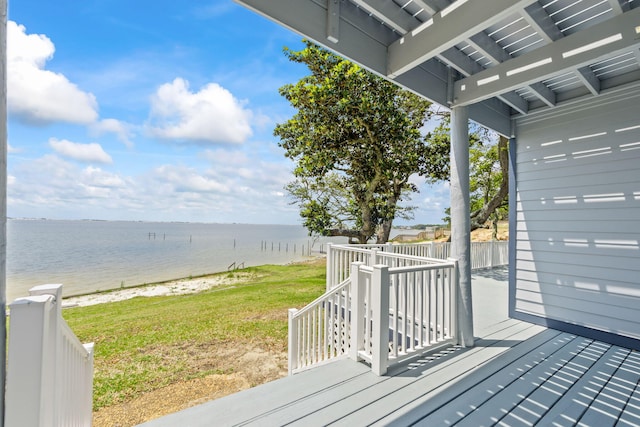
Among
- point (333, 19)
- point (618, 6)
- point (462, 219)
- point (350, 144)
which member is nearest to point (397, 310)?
point (462, 219)

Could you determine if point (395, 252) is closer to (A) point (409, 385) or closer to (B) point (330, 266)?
(B) point (330, 266)

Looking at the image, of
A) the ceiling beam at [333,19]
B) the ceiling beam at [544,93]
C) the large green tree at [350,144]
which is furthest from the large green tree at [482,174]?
the ceiling beam at [333,19]

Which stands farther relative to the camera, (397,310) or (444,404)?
(397,310)

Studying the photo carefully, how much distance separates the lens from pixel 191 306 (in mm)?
10430

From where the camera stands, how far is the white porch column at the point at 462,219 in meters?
3.29

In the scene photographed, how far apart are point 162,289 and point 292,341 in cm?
1447

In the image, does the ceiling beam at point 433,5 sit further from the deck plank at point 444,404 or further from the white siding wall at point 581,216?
the deck plank at point 444,404

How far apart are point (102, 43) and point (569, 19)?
13909 mm

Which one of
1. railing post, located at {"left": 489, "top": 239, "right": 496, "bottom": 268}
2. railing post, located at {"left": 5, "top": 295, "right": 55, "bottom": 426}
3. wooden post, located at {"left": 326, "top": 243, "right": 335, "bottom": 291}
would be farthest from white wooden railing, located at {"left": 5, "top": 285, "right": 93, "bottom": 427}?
railing post, located at {"left": 489, "top": 239, "right": 496, "bottom": 268}

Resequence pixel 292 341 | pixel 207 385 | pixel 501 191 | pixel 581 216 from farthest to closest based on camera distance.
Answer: pixel 501 191 → pixel 207 385 → pixel 292 341 → pixel 581 216

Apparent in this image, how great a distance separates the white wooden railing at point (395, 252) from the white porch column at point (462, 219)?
0.31 metres

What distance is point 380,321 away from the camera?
Result: 271 centimetres

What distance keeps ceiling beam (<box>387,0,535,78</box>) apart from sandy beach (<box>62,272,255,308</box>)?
14.7m

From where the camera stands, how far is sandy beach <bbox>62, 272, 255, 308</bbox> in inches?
541
